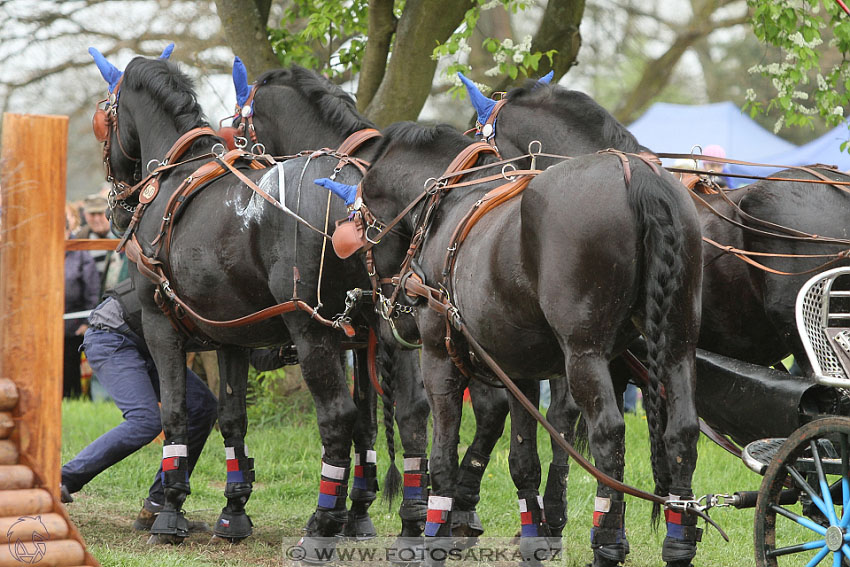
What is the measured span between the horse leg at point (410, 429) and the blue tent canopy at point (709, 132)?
10.1m

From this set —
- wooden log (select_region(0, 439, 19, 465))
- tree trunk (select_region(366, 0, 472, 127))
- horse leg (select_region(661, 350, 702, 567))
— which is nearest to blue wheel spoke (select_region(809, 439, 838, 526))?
horse leg (select_region(661, 350, 702, 567))

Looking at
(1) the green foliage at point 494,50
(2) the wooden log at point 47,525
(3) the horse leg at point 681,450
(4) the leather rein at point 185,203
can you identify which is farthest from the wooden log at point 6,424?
(1) the green foliage at point 494,50

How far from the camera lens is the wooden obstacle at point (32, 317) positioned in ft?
10.8

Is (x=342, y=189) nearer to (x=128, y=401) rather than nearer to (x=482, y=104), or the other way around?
(x=482, y=104)

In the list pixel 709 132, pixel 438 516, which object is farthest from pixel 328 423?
pixel 709 132

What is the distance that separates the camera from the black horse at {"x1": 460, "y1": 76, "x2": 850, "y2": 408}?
16.3ft

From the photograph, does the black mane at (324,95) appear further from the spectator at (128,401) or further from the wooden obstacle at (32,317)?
the wooden obstacle at (32,317)

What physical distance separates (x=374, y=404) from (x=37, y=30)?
30.5 ft

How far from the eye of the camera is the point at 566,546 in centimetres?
564

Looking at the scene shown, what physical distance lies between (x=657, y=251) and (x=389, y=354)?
2.12 meters

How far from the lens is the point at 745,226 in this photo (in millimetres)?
5000

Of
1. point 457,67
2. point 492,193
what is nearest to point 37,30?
point 457,67

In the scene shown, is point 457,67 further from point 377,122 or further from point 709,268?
point 709,268

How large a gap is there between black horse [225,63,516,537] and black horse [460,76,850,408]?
0.95 meters
